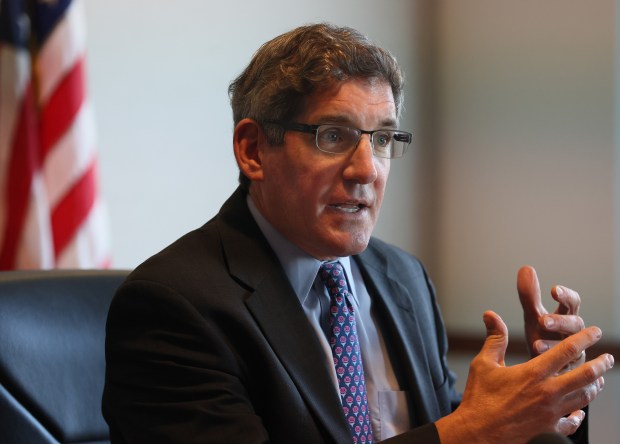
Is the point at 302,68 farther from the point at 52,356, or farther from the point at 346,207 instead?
the point at 52,356

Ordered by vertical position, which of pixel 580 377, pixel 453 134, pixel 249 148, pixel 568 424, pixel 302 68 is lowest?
pixel 568 424

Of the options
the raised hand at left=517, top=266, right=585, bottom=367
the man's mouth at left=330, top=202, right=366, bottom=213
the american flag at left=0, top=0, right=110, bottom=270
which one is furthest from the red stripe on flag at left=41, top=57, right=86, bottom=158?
the raised hand at left=517, top=266, right=585, bottom=367

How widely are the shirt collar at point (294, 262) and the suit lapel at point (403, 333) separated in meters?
0.23

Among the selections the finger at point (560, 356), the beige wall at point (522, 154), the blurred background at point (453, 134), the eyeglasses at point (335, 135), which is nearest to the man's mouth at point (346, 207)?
the eyeglasses at point (335, 135)

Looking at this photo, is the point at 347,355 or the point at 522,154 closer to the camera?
the point at 347,355

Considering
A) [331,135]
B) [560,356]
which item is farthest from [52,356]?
[560,356]

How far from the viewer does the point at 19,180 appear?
2.93 m

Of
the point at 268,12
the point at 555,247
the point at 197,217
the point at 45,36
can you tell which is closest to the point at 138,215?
the point at 197,217

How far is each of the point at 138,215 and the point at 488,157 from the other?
5.78ft

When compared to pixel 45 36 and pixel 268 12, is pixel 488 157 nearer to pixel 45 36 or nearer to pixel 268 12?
pixel 268 12

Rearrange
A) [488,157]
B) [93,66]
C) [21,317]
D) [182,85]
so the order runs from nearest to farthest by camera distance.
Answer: [21,317] < [93,66] < [182,85] < [488,157]

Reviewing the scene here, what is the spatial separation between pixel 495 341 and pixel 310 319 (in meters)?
0.44

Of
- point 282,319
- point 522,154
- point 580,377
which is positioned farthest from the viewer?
point 522,154

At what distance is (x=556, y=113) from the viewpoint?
4180 millimetres
